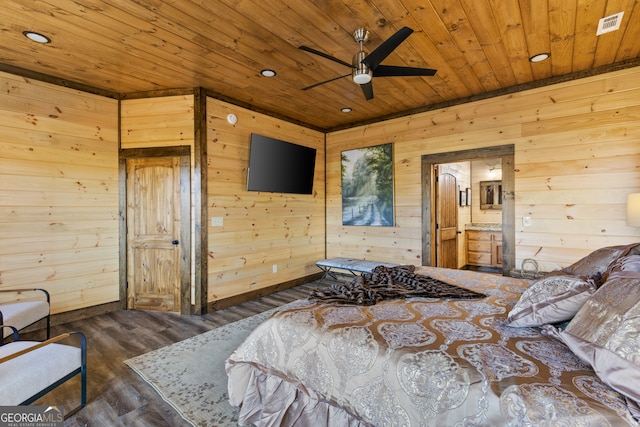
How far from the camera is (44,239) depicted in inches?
133

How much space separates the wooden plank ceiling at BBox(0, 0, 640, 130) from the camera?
2.29m

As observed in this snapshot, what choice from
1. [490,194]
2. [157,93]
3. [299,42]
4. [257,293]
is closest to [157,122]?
[157,93]

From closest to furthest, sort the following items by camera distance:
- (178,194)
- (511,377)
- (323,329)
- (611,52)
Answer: (511,377), (323,329), (611,52), (178,194)

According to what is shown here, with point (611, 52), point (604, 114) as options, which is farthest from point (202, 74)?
point (604, 114)

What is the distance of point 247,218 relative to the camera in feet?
14.2

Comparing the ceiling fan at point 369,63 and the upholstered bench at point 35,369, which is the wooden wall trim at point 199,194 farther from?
the ceiling fan at point 369,63

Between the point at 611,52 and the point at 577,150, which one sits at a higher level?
the point at 611,52

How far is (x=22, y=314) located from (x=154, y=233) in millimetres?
1503

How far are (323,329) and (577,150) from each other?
360cm

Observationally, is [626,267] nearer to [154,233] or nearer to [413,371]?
[413,371]

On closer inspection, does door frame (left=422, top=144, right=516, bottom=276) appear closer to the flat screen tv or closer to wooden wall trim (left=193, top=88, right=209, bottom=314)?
the flat screen tv

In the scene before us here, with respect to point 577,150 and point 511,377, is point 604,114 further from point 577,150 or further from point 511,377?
point 511,377

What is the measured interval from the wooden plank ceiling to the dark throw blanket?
81.3 inches

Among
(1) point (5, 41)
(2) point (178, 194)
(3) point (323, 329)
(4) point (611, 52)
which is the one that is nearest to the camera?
(3) point (323, 329)
